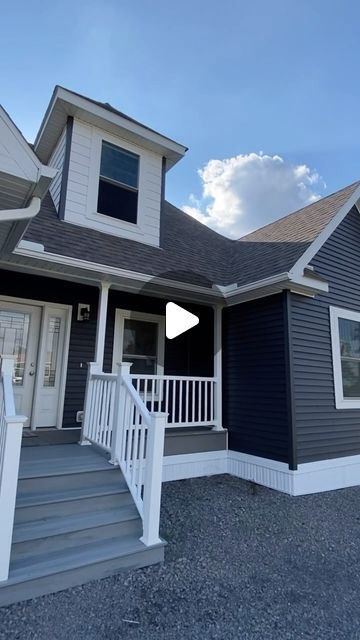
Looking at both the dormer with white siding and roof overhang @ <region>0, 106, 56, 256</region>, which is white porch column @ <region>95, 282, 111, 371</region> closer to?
the dormer with white siding

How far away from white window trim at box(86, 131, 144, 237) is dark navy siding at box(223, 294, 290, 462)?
2293mm

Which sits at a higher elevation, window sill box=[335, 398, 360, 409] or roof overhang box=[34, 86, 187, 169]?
roof overhang box=[34, 86, 187, 169]

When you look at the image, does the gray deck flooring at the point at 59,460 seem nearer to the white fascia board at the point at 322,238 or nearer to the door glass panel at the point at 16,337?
the door glass panel at the point at 16,337

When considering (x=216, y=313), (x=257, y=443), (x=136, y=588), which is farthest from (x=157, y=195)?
(x=136, y=588)

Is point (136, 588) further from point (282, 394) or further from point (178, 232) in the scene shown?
point (178, 232)

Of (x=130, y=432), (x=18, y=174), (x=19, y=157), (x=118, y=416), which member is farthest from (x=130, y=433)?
(x=19, y=157)

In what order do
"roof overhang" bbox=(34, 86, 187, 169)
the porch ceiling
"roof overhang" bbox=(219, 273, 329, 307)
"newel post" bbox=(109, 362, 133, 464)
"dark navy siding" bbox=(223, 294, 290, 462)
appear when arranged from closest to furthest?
"newel post" bbox=(109, 362, 133, 464)
the porch ceiling
"roof overhang" bbox=(219, 273, 329, 307)
"dark navy siding" bbox=(223, 294, 290, 462)
"roof overhang" bbox=(34, 86, 187, 169)

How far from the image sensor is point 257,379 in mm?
5648

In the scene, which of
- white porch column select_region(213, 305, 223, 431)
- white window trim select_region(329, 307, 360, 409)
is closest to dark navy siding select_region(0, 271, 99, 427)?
white porch column select_region(213, 305, 223, 431)

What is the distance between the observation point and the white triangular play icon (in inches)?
259

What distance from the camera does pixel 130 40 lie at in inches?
290

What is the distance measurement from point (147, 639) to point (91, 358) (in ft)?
13.3

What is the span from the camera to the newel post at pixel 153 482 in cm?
304

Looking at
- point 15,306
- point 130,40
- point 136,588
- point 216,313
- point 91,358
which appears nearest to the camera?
point 136,588
